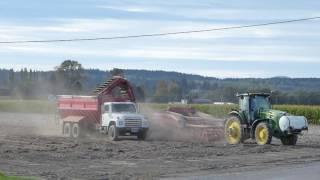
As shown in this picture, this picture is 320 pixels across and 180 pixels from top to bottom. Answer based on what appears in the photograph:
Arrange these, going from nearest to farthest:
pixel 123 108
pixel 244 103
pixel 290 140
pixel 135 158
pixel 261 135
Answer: pixel 135 158 → pixel 261 135 → pixel 290 140 → pixel 244 103 → pixel 123 108

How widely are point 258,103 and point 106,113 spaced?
8.47 metres

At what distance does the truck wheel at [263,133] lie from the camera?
3334 cm

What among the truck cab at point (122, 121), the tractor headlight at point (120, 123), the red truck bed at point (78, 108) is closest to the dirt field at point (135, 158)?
the truck cab at point (122, 121)

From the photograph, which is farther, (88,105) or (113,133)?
(88,105)

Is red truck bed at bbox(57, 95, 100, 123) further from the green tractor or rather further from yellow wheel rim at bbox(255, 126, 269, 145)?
yellow wheel rim at bbox(255, 126, 269, 145)

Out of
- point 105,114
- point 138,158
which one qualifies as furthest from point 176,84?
point 138,158

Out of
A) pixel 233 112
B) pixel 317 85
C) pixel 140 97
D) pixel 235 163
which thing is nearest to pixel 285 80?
pixel 317 85

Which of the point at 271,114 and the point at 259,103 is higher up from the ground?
the point at 259,103

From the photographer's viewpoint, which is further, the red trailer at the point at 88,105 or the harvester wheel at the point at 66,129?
the harvester wheel at the point at 66,129

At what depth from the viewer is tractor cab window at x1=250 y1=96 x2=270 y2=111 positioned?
34844mm

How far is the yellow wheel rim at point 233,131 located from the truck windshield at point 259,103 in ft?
3.79

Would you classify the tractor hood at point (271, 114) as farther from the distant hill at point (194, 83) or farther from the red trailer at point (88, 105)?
the distant hill at point (194, 83)

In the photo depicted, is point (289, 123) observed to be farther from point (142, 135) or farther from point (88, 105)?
point (88, 105)

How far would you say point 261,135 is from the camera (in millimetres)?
33875
